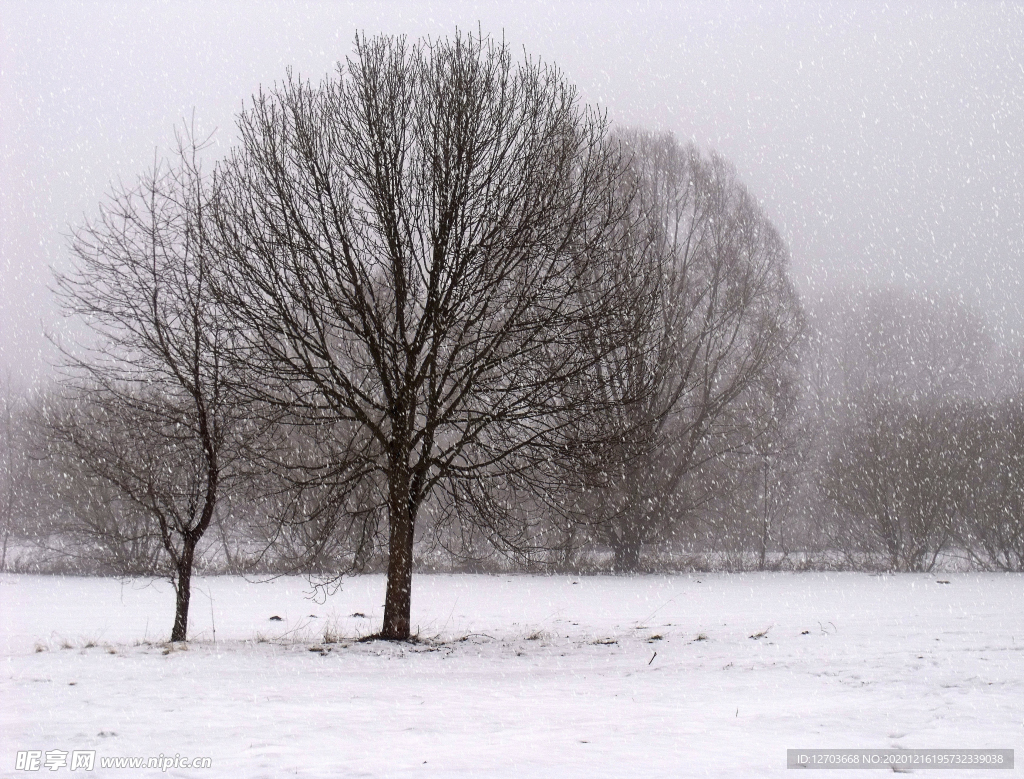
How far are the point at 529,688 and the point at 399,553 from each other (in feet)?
10.0

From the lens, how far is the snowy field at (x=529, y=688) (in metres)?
4.48

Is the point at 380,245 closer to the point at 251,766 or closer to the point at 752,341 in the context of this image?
the point at 251,766

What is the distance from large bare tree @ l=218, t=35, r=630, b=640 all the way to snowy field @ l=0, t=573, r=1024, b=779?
7.55ft

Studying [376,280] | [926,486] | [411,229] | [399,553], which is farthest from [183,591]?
[926,486]

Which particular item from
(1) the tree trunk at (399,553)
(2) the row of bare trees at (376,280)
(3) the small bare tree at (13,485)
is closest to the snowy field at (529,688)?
(1) the tree trunk at (399,553)

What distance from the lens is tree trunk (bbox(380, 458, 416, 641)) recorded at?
9.35m

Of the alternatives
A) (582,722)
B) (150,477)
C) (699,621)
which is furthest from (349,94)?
(699,621)

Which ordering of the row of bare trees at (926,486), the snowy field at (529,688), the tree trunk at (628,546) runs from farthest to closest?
the tree trunk at (628,546) < the row of bare trees at (926,486) < the snowy field at (529,688)

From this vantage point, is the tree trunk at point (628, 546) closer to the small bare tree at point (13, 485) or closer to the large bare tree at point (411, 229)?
the large bare tree at point (411, 229)

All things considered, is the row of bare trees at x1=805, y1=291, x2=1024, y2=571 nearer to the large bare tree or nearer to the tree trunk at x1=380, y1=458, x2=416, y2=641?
the large bare tree

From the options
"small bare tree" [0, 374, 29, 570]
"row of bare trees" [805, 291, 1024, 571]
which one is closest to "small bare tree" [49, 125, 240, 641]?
"small bare tree" [0, 374, 29, 570]

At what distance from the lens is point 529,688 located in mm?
6863

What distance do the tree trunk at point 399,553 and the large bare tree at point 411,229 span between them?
20 millimetres

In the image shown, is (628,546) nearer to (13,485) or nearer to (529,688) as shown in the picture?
(529,688)
